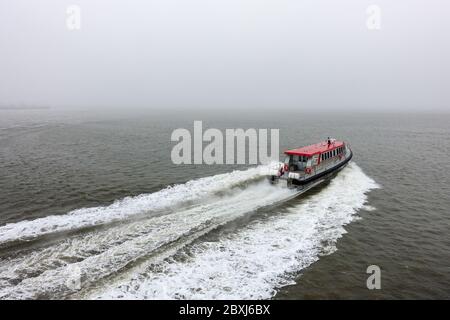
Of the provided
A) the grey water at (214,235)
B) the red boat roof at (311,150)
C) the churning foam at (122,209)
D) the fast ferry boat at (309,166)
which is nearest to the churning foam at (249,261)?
the grey water at (214,235)

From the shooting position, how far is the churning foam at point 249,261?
13938 mm

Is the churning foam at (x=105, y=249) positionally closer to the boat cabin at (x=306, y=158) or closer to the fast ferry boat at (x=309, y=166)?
the fast ferry boat at (x=309, y=166)

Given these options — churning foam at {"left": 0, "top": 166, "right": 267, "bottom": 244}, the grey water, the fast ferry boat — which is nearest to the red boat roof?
the fast ferry boat

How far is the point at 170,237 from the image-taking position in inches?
714

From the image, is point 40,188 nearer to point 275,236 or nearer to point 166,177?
point 166,177

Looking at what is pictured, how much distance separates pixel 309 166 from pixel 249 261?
56.2 ft

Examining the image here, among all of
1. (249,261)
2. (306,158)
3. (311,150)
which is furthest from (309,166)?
(249,261)

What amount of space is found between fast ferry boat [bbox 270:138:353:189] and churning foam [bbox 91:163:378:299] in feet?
15.0

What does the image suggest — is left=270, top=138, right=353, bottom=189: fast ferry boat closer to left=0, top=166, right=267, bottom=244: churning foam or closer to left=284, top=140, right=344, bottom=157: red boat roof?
left=284, top=140, right=344, bottom=157: red boat roof

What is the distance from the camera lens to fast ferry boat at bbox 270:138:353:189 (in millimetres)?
29062

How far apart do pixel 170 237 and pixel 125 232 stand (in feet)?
9.10

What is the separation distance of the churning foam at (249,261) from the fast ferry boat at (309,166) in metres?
4.58

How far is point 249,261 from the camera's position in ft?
54.4

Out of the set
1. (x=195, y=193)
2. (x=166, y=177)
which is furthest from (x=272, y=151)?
(x=195, y=193)
